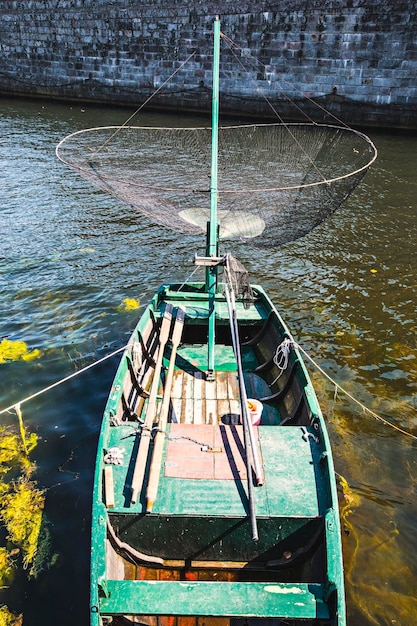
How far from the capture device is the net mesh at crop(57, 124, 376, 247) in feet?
41.1

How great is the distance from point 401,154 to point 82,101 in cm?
2989

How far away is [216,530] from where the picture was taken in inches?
266

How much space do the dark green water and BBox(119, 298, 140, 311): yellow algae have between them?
269 millimetres

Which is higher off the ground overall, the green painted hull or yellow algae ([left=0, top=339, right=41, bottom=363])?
the green painted hull

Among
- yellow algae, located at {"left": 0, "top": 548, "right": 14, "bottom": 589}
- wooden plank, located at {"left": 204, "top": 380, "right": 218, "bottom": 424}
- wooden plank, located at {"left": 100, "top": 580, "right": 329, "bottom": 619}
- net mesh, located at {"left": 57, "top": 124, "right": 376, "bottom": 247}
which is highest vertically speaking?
net mesh, located at {"left": 57, "top": 124, "right": 376, "bottom": 247}

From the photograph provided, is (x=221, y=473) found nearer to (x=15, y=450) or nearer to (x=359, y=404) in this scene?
(x=15, y=450)

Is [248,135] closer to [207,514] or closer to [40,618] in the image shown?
[207,514]

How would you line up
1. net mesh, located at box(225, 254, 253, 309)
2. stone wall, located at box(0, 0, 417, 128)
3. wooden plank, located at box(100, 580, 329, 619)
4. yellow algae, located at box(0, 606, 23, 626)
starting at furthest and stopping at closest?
stone wall, located at box(0, 0, 417, 128) < net mesh, located at box(225, 254, 253, 309) < yellow algae, located at box(0, 606, 23, 626) < wooden plank, located at box(100, 580, 329, 619)

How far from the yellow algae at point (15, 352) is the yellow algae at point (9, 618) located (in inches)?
266

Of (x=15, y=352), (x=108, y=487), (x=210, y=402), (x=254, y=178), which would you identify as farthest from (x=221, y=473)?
(x=254, y=178)

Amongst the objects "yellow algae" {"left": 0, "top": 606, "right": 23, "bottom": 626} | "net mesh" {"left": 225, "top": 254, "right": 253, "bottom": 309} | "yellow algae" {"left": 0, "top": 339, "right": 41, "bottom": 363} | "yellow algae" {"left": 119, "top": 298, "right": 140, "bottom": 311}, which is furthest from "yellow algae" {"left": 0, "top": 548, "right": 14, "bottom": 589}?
"yellow algae" {"left": 119, "top": 298, "right": 140, "bottom": 311}

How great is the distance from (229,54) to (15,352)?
33.7m

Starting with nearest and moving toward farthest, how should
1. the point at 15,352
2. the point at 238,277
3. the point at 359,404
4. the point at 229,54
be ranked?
1. the point at 238,277
2. the point at 359,404
3. the point at 15,352
4. the point at 229,54

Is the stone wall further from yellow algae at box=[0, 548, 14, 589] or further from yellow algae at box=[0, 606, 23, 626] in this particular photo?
yellow algae at box=[0, 606, 23, 626]
